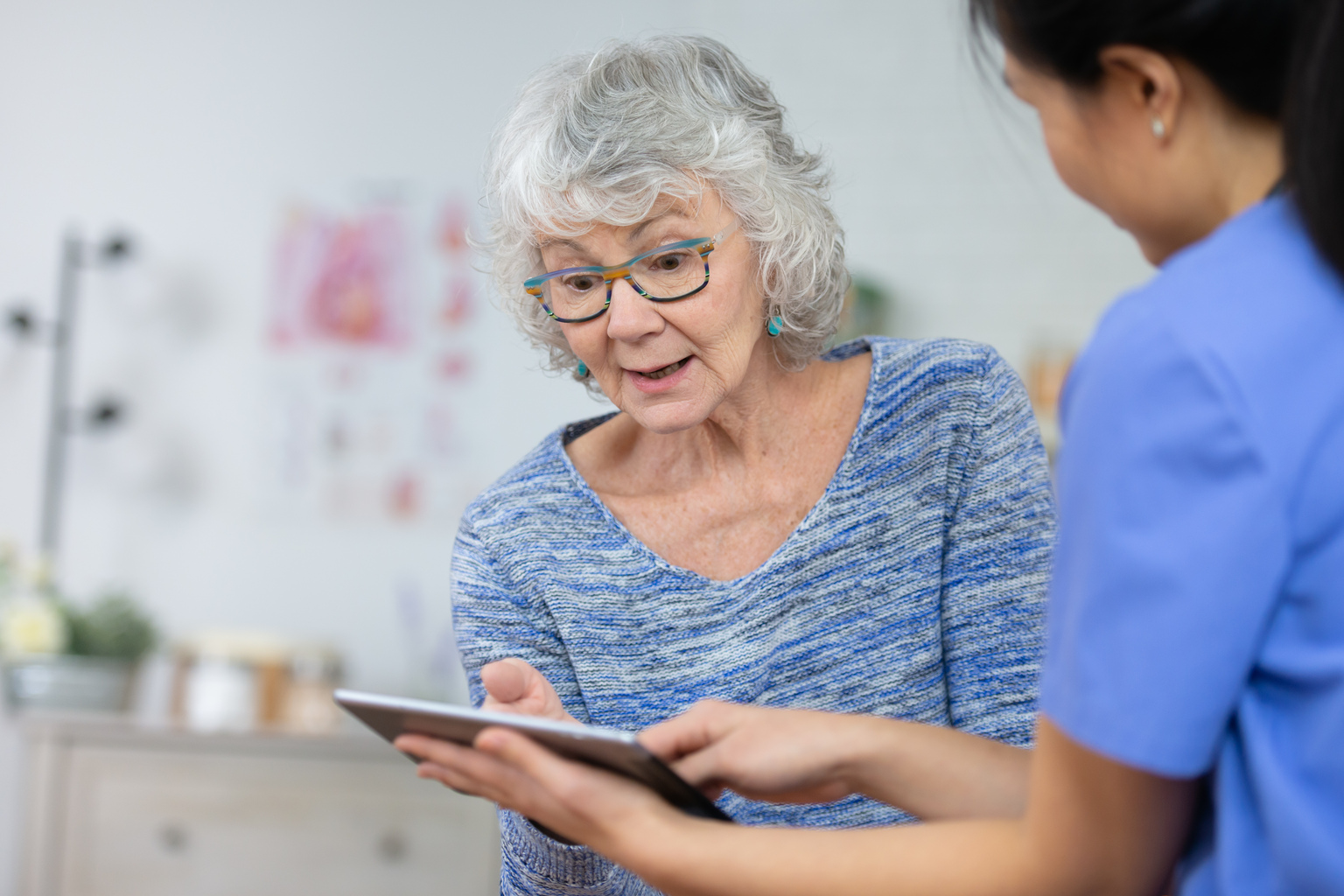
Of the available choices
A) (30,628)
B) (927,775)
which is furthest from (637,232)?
(30,628)

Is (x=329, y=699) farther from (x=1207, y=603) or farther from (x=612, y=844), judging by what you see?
(x=1207, y=603)

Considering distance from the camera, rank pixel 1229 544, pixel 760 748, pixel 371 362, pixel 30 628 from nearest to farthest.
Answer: pixel 1229 544, pixel 760 748, pixel 30 628, pixel 371 362

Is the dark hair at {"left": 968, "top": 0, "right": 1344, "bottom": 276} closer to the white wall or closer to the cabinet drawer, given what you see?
the cabinet drawer

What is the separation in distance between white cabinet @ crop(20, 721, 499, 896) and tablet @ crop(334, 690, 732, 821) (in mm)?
2066

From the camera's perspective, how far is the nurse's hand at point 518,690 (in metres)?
1.10

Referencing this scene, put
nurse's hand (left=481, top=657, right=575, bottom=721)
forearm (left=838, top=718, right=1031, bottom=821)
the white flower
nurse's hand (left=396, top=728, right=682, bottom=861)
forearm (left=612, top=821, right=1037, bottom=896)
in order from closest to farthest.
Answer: forearm (left=612, top=821, right=1037, bottom=896) < nurse's hand (left=396, top=728, right=682, bottom=861) < forearm (left=838, top=718, right=1031, bottom=821) < nurse's hand (left=481, top=657, right=575, bottom=721) < the white flower

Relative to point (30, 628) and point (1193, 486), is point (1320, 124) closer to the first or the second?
point (1193, 486)

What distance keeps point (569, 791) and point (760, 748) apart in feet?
0.52

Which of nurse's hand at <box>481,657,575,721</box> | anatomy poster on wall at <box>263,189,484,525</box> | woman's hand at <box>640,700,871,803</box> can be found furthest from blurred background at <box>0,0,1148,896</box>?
woman's hand at <box>640,700,871,803</box>

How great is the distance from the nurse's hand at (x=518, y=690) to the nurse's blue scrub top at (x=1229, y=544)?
1.90ft

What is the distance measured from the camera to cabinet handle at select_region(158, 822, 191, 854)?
9.47 ft

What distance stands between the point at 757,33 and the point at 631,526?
2.44 metres

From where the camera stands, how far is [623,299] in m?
1.33

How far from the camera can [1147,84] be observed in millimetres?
680
